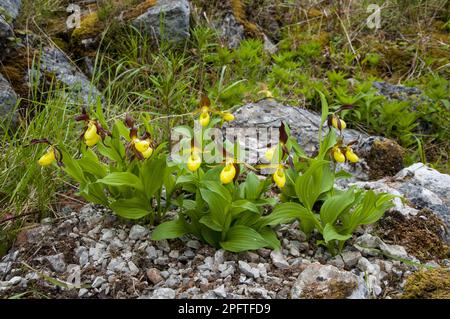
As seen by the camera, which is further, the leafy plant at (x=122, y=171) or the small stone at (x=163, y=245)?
the small stone at (x=163, y=245)

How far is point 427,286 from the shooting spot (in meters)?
1.84

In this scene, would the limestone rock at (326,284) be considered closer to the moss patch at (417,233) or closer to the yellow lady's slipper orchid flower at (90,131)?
the moss patch at (417,233)

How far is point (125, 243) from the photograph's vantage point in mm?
2068

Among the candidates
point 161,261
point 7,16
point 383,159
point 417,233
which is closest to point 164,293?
point 161,261

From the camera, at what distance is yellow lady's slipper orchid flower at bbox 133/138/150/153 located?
6.00ft

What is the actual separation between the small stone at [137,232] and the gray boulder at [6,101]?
1.38m

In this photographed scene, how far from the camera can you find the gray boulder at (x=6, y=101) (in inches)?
119

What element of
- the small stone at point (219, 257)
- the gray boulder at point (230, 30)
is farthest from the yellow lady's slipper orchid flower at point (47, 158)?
the gray boulder at point (230, 30)

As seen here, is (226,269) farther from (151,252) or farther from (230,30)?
(230,30)

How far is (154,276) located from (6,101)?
184cm

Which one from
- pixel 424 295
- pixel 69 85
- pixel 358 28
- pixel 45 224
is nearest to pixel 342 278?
pixel 424 295

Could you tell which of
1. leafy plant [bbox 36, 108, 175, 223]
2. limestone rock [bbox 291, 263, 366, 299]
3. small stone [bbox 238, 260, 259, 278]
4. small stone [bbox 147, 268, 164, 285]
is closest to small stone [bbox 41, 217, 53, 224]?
leafy plant [bbox 36, 108, 175, 223]
